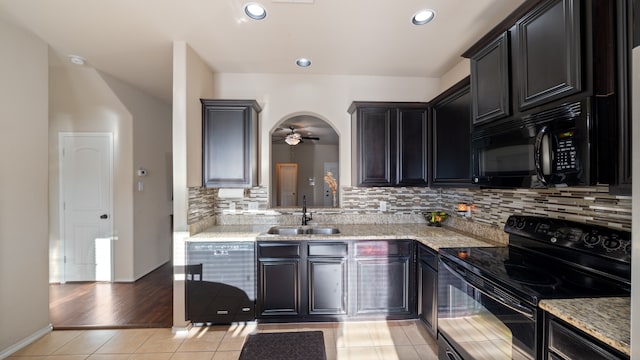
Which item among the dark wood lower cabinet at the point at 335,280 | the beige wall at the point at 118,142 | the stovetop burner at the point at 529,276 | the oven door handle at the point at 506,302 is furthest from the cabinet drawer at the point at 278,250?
the beige wall at the point at 118,142

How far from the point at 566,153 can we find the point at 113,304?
430 cm

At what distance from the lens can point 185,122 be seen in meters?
2.55

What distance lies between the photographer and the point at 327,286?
263 centimetres

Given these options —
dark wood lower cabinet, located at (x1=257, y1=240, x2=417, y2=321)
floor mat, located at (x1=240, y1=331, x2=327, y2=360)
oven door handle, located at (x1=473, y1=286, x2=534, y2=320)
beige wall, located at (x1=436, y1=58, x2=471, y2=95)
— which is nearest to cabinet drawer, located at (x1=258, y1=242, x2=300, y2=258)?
dark wood lower cabinet, located at (x1=257, y1=240, x2=417, y2=321)

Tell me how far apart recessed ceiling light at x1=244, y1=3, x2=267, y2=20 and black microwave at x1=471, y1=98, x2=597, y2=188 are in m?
1.88

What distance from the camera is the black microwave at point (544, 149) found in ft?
3.96

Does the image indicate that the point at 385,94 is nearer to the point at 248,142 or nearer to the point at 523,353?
the point at 248,142

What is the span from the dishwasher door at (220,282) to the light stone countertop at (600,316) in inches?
88.0

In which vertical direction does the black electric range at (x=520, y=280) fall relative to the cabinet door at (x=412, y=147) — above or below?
below

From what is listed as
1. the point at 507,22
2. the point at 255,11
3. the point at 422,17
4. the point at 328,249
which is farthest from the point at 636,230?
the point at 255,11

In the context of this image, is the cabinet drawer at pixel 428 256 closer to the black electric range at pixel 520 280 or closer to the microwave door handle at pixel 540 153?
the black electric range at pixel 520 280

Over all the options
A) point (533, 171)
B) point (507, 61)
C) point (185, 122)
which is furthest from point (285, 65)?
point (533, 171)

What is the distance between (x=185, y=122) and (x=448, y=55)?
2.75 meters

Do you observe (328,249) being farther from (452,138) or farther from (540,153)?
(540,153)
